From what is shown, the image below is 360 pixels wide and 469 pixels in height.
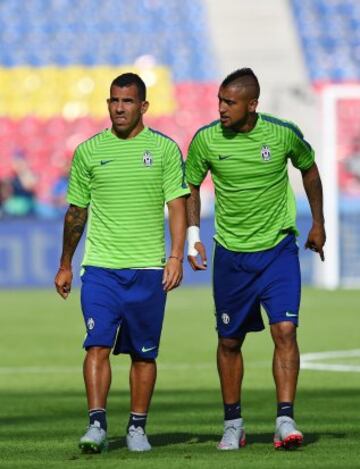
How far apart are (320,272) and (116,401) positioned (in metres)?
17.5

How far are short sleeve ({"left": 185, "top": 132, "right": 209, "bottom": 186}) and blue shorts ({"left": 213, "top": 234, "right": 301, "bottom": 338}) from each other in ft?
1.34

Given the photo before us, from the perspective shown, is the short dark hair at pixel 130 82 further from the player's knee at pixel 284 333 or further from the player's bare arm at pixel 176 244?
the player's knee at pixel 284 333

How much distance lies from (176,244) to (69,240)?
0.61 meters

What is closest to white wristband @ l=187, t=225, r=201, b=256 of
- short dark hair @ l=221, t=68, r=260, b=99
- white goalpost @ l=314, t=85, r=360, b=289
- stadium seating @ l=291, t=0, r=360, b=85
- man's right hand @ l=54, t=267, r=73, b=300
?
man's right hand @ l=54, t=267, r=73, b=300

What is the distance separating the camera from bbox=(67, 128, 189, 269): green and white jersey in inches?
308

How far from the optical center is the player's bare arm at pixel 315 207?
8180 millimetres

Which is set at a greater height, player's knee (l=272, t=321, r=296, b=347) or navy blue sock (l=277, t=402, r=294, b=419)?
player's knee (l=272, t=321, r=296, b=347)

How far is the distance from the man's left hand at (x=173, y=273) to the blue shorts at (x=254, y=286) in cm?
55

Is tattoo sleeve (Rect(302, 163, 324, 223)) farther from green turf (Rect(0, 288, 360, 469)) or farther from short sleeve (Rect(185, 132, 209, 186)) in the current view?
green turf (Rect(0, 288, 360, 469))

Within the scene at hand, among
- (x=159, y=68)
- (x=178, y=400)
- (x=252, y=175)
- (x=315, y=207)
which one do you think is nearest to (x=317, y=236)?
(x=315, y=207)

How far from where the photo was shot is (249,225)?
26.6ft

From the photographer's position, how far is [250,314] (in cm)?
821

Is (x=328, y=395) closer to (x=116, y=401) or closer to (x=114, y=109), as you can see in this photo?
(x=116, y=401)

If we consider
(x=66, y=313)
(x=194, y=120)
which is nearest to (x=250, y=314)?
(x=66, y=313)
